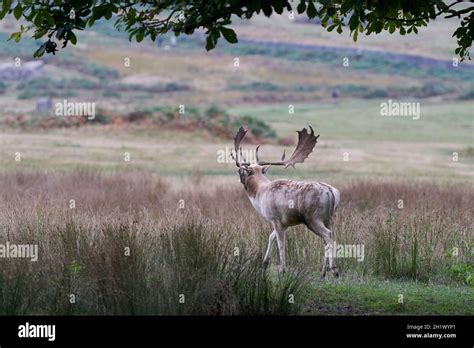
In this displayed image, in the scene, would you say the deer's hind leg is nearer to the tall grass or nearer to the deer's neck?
the tall grass

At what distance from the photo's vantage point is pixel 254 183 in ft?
45.9

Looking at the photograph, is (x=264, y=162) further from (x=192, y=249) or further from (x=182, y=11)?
(x=182, y=11)

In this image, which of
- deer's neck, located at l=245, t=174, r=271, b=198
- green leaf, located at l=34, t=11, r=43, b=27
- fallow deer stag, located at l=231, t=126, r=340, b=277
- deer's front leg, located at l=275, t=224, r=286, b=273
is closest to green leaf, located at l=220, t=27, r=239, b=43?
green leaf, located at l=34, t=11, r=43, b=27

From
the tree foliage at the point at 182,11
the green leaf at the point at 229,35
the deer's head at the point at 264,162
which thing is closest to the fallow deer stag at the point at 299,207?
the deer's head at the point at 264,162

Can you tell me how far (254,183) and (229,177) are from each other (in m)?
16.8

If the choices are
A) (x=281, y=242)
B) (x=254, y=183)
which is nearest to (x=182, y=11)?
(x=254, y=183)

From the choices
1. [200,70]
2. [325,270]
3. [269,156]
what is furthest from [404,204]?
[200,70]

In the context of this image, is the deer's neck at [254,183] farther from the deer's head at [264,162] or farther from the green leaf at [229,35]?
the green leaf at [229,35]

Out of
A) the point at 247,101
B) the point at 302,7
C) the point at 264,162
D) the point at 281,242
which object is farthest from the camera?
the point at 247,101

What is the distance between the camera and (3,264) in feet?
37.3

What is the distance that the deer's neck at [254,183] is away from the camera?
13.9 m

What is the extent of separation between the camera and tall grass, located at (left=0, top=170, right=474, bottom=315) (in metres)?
10.9

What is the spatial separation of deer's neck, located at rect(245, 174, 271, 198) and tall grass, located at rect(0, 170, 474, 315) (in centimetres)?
66
